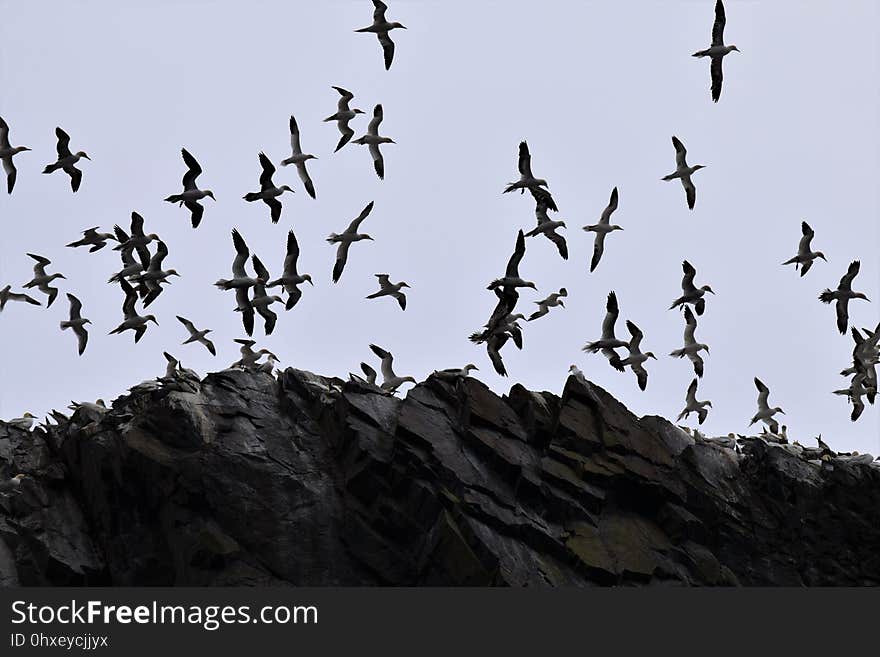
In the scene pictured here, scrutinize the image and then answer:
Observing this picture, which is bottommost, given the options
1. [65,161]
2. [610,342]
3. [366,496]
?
[366,496]

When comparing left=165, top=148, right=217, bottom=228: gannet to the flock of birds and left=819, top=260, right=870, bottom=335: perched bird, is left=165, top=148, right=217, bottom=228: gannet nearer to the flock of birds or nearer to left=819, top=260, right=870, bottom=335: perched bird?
the flock of birds

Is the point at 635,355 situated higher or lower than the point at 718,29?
lower

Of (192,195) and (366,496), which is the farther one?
(192,195)

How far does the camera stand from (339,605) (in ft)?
129

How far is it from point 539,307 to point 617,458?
986 cm

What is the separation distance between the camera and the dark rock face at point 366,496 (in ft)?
137

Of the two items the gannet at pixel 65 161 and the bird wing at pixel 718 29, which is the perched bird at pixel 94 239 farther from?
the bird wing at pixel 718 29

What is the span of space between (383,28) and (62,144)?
31.1 feet

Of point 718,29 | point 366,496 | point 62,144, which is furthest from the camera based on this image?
point 62,144

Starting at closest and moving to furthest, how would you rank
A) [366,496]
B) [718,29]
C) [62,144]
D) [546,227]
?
[366,496] < [718,29] < [62,144] < [546,227]

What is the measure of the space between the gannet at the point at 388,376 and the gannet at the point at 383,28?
Result: 8336mm

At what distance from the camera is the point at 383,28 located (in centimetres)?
4891

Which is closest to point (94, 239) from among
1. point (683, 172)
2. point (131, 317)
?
point (131, 317)

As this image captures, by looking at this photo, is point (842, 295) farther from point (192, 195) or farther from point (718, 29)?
point (192, 195)
